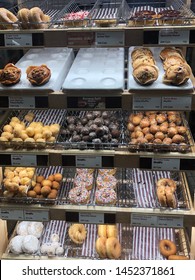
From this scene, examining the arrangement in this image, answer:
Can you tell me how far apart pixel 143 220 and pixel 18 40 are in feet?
3.33

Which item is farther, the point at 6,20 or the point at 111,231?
the point at 111,231

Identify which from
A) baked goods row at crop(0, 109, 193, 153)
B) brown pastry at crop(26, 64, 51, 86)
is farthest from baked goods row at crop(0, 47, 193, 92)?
baked goods row at crop(0, 109, 193, 153)

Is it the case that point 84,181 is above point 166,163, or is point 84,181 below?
below

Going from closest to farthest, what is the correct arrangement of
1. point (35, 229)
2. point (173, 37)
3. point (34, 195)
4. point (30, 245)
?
point (173, 37) → point (34, 195) → point (30, 245) → point (35, 229)

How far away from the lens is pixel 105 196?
192cm

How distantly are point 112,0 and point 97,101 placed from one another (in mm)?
685

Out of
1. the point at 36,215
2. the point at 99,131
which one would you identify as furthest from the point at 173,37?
the point at 36,215

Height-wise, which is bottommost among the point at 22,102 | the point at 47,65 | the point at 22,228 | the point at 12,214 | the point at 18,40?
the point at 22,228

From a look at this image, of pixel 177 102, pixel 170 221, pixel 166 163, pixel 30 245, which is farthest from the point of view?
pixel 30 245

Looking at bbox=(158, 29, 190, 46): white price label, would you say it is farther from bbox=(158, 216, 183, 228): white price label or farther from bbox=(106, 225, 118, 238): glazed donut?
bbox=(106, 225, 118, 238): glazed donut

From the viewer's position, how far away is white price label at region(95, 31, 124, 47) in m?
1.47

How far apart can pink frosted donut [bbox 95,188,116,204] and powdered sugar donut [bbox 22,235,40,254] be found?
446 millimetres

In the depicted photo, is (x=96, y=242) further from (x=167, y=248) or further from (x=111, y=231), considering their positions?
(x=167, y=248)

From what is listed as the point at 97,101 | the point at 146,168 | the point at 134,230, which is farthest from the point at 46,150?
the point at 134,230
